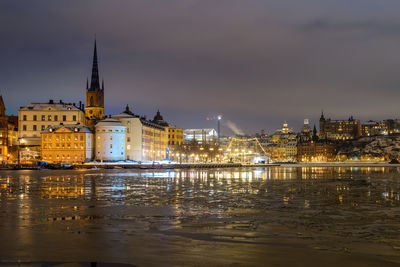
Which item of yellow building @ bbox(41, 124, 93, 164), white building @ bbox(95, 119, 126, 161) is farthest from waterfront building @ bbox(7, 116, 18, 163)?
white building @ bbox(95, 119, 126, 161)

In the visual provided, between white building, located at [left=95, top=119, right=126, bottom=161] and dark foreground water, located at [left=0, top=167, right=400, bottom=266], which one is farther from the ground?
white building, located at [left=95, top=119, right=126, bottom=161]

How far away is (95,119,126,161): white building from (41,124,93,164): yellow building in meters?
4.95

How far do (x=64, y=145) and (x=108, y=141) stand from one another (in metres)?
12.7

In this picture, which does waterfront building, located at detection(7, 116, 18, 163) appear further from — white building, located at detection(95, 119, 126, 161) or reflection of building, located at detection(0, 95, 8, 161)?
white building, located at detection(95, 119, 126, 161)

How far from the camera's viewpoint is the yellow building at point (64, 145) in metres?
129

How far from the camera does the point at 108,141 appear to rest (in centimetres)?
13338

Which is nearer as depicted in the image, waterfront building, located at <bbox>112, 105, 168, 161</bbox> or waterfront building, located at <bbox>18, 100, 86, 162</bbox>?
waterfront building, located at <bbox>18, 100, 86, 162</bbox>

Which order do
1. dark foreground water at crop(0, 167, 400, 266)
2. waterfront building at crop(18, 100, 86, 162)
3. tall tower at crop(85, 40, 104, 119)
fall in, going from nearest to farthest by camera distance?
dark foreground water at crop(0, 167, 400, 266)
waterfront building at crop(18, 100, 86, 162)
tall tower at crop(85, 40, 104, 119)

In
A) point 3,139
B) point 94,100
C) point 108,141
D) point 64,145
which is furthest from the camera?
point 94,100

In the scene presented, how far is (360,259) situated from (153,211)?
11.0m

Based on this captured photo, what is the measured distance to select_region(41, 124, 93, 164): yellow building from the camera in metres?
129

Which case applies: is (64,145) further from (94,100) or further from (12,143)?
(94,100)

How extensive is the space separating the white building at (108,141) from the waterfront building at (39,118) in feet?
39.0

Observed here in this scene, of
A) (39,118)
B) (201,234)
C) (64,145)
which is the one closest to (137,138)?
(64,145)
